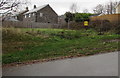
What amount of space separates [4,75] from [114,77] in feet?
14.4

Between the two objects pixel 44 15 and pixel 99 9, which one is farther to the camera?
pixel 99 9

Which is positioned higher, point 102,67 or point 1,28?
point 1,28

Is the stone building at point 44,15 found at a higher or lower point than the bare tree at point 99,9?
lower

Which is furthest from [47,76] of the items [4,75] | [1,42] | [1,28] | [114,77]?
[1,28]

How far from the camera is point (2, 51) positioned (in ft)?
31.9

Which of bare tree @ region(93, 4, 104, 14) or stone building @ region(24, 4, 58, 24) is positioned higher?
bare tree @ region(93, 4, 104, 14)

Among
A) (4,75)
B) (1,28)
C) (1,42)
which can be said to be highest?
(1,28)

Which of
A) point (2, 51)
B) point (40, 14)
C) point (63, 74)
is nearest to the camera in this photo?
point (63, 74)

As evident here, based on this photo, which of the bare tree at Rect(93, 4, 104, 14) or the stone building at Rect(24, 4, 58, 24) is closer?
the stone building at Rect(24, 4, 58, 24)

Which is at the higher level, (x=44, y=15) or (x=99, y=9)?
(x=99, y=9)

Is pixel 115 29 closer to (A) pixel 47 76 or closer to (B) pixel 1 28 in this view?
(B) pixel 1 28

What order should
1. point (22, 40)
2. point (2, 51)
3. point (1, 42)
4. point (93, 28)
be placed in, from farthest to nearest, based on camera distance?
point (93, 28), point (22, 40), point (1, 42), point (2, 51)

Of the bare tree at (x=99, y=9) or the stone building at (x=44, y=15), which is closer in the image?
the stone building at (x=44, y=15)

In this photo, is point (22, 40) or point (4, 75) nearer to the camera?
point (4, 75)
